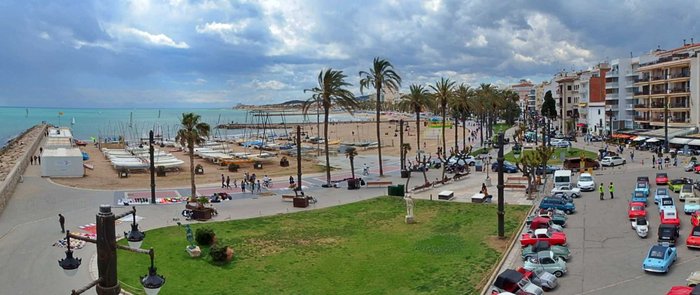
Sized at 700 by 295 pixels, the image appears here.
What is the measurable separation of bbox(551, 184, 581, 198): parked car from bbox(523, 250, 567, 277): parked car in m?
19.2

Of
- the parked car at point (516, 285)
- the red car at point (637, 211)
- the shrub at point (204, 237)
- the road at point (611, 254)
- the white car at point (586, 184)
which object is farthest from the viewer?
the white car at point (586, 184)

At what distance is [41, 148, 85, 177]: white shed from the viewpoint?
5856cm

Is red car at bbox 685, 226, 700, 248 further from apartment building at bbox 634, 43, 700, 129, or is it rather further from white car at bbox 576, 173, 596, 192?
apartment building at bbox 634, 43, 700, 129

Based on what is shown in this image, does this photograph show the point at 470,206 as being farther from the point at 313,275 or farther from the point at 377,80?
the point at 377,80

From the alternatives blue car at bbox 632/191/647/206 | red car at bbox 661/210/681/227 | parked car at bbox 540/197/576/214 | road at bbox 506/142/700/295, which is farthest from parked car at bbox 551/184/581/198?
red car at bbox 661/210/681/227

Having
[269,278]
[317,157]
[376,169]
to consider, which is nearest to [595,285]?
[269,278]

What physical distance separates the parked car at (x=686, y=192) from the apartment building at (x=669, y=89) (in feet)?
120

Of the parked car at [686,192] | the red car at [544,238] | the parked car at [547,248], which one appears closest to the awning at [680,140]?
the parked car at [686,192]

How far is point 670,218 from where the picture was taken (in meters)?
30.8

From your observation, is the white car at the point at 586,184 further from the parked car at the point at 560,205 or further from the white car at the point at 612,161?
the white car at the point at 612,161

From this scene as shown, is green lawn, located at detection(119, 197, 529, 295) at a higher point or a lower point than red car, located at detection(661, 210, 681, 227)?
lower

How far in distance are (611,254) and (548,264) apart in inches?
177

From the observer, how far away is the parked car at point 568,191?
42.7m

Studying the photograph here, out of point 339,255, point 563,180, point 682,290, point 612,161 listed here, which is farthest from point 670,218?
point 612,161
